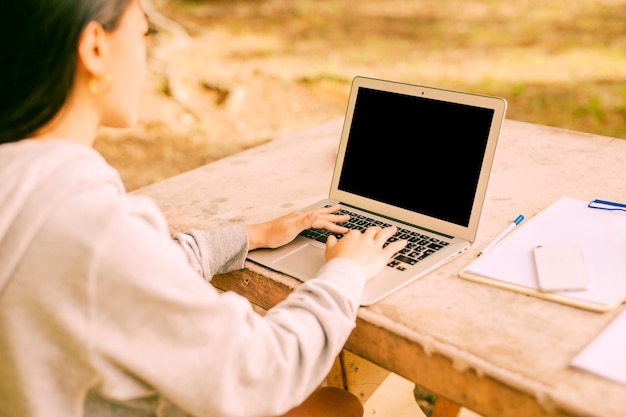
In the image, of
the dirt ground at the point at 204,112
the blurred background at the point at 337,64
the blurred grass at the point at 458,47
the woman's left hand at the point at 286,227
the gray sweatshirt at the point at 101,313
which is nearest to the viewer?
the gray sweatshirt at the point at 101,313

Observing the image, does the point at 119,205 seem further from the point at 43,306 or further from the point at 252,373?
the point at 252,373

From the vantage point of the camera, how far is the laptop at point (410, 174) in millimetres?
1367

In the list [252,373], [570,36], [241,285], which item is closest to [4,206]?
[252,373]

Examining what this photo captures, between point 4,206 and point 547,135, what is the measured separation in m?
1.74

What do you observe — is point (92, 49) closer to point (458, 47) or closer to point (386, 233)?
point (386, 233)

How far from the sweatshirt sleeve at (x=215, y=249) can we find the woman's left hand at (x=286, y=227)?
3 cm

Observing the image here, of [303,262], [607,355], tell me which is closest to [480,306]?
[607,355]

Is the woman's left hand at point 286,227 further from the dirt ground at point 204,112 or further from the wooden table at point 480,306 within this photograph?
the dirt ground at point 204,112

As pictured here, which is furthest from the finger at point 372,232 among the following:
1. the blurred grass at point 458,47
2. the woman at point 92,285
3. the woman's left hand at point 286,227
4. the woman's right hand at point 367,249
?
the blurred grass at point 458,47

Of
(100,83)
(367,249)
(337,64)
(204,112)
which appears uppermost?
(100,83)

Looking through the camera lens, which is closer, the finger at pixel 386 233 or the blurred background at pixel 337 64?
the finger at pixel 386 233

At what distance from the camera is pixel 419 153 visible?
4.91 feet

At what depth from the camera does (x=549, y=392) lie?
924mm

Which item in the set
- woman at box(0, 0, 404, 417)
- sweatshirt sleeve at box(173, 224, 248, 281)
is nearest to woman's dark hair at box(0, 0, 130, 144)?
woman at box(0, 0, 404, 417)
